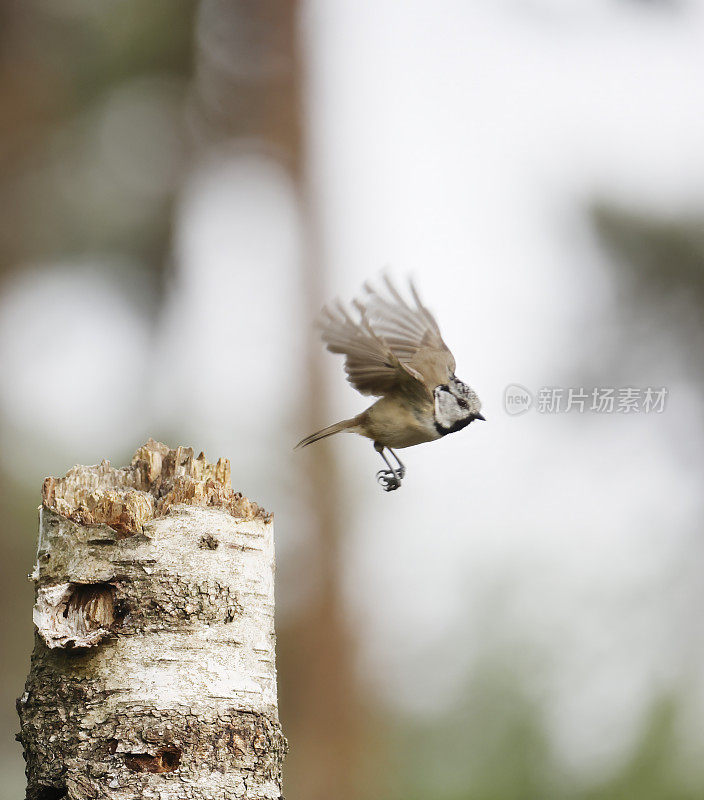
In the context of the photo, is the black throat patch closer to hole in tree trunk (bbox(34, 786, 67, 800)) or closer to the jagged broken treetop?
the jagged broken treetop

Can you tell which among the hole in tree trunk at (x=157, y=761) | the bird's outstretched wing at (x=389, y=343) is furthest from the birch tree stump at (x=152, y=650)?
the bird's outstretched wing at (x=389, y=343)

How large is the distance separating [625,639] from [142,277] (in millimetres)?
4373

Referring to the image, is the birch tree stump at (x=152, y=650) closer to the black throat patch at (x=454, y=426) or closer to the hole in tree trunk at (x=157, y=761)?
the hole in tree trunk at (x=157, y=761)

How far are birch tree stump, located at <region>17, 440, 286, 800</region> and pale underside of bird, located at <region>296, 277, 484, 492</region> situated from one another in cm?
87

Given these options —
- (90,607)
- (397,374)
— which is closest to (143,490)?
(90,607)

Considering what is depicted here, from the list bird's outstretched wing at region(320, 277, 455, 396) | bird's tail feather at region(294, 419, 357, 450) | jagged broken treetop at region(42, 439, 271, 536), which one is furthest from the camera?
bird's tail feather at region(294, 419, 357, 450)

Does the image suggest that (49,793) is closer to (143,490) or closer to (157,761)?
(157,761)

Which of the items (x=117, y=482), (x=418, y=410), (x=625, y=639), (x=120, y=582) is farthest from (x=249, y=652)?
(x=625, y=639)

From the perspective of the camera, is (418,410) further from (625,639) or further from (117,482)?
(625,639)

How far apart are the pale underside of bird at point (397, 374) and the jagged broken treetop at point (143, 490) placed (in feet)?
2.54

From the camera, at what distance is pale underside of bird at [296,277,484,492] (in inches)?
122

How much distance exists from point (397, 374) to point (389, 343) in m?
0.35

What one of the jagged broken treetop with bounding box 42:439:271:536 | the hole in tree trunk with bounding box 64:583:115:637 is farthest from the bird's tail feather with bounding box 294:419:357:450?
the hole in tree trunk with bounding box 64:583:115:637

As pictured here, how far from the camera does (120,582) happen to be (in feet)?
7.29
